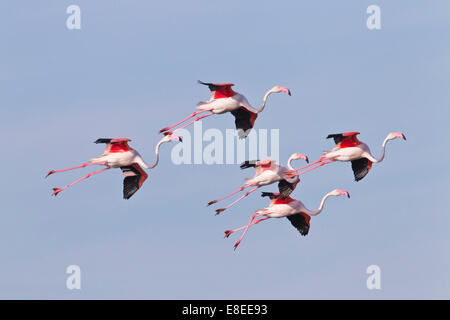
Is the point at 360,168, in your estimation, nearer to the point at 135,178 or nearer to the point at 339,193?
the point at 339,193

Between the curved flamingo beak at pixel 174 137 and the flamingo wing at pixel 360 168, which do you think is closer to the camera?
the curved flamingo beak at pixel 174 137

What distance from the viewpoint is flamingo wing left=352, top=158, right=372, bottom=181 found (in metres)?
125

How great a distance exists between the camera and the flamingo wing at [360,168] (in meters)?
125

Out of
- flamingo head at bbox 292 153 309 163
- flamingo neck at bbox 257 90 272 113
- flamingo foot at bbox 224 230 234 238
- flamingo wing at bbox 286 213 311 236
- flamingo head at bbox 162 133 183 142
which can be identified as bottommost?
flamingo foot at bbox 224 230 234 238

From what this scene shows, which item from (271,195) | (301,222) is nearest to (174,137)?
(271,195)

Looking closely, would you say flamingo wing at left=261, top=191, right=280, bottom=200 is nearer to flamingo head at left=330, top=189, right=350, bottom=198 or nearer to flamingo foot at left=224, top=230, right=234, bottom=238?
flamingo foot at left=224, top=230, right=234, bottom=238

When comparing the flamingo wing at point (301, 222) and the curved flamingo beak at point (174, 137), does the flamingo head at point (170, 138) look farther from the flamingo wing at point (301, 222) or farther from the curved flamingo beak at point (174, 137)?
the flamingo wing at point (301, 222)

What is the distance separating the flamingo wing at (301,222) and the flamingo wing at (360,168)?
Result: 7.53 feet

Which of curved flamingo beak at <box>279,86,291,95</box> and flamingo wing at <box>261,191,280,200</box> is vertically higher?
curved flamingo beak at <box>279,86,291,95</box>

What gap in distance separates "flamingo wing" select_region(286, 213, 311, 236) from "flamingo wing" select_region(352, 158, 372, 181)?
7.53 feet

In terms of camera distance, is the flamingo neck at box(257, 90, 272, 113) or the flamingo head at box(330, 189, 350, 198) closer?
the flamingo head at box(330, 189, 350, 198)

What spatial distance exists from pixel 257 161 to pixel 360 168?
4034mm
